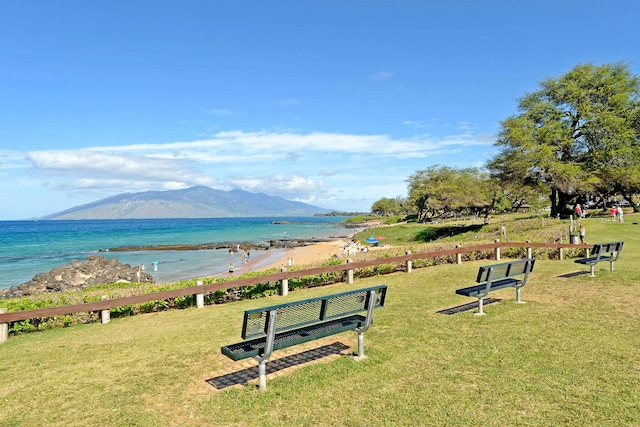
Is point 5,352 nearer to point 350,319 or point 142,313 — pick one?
point 142,313

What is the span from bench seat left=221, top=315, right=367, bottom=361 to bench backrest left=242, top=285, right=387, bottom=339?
0.12 meters

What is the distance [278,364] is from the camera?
6.18m

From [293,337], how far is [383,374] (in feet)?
4.37

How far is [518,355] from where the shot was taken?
605cm

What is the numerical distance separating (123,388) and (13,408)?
1261mm

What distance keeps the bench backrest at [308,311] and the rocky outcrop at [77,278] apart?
2122cm

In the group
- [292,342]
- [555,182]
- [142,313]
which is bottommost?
[142,313]

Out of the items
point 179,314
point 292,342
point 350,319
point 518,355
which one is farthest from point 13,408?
point 518,355

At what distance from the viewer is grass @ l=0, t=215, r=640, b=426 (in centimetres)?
450

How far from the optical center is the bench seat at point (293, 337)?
524 centimetres

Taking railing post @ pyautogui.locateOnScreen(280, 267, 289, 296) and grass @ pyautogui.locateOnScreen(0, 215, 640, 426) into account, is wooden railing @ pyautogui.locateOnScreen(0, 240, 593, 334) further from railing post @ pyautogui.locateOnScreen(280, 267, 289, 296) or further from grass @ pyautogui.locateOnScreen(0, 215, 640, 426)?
grass @ pyautogui.locateOnScreen(0, 215, 640, 426)

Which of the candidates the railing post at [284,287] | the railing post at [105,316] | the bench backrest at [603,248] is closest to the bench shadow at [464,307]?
the bench backrest at [603,248]

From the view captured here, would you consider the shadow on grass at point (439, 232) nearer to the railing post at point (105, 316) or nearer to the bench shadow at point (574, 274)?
the bench shadow at point (574, 274)

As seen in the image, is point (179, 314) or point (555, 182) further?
point (555, 182)
